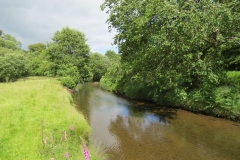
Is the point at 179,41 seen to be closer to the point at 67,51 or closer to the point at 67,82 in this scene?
the point at 67,82

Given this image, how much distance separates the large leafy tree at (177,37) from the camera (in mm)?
12875

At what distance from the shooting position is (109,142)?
10164 mm

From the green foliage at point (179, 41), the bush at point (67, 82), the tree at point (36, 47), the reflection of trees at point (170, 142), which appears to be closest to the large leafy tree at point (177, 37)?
the green foliage at point (179, 41)

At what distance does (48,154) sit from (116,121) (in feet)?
29.1

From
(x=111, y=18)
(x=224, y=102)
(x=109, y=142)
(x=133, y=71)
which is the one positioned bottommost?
(x=109, y=142)

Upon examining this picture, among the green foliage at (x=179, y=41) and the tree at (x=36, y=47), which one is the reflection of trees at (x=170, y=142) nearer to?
the green foliage at (x=179, y=41)

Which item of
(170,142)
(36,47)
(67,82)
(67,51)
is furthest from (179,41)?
(36,47)

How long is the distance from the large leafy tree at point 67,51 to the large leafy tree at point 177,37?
16.3m

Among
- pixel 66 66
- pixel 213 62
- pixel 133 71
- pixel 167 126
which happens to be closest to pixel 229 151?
pixel 167 126

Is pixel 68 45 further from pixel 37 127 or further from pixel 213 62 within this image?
pixel 37 127

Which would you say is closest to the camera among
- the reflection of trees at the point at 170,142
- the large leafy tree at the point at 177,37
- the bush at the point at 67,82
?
the reflection of trees at the point at 170,142

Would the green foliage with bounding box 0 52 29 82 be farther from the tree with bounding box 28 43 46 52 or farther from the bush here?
the tree with bounding box 28 43 46 52

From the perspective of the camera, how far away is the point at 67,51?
3572 centimetres

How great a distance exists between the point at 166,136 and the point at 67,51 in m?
29.4
